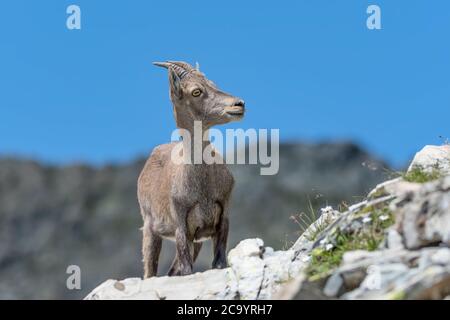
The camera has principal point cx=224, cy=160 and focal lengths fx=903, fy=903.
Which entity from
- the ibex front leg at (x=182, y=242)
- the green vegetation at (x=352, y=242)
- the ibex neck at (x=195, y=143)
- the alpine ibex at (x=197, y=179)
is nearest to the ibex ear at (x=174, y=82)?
the alpine ibex at (x=197, y=179)

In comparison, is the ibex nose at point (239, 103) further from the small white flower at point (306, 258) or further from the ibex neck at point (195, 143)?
the small white flower at point (306, 258)

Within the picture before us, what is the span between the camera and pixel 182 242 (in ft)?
42.5

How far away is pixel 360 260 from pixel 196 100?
434 cm

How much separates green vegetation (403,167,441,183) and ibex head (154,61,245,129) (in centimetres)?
280

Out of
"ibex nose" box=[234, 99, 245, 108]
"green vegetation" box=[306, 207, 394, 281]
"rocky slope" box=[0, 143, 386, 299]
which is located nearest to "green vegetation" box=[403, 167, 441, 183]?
"green vegetation" box=[306, 207, 394, 281]

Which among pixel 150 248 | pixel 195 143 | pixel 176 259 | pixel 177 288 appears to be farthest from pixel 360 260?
pixel 150 248

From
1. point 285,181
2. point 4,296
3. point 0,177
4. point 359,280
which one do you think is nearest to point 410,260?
A: point 359,280

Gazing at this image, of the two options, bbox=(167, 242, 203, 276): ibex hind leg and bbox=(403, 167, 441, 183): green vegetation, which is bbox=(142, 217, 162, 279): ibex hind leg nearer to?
bbox=(167, 242, 203, 276): ibex hind leg

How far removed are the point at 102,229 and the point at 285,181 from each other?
12.1 metres

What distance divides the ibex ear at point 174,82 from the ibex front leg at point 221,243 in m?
1.80

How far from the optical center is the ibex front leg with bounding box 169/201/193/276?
42.3 feet

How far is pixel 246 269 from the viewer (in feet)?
36.6

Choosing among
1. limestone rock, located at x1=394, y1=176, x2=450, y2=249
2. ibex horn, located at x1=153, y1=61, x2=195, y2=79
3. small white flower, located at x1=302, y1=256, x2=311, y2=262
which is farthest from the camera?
ibex horn, located at x1=153, y1=61, x2=195, y2=79
